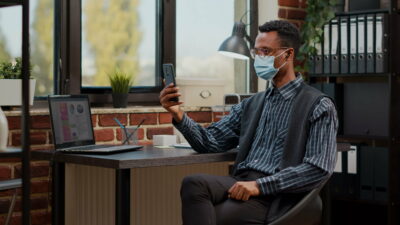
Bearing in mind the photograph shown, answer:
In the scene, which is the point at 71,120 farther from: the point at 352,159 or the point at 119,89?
the point at 352,159

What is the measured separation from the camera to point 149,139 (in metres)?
3.74

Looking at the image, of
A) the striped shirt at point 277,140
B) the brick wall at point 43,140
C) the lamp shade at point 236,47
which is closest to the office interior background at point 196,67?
the brick wall at point 43,140

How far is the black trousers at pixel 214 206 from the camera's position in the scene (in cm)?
262

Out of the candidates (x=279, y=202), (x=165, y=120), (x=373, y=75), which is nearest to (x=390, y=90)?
(x=373, y=75)

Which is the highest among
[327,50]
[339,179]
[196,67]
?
[327,50]

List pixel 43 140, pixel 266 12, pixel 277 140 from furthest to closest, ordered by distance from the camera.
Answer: pixel 266 12 < pixel 43 140 < pixel 277 140

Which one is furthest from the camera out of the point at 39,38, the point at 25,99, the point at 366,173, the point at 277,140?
the point at 366,173

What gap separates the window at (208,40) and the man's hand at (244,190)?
1.48m

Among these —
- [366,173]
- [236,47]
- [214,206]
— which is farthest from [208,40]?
[214,206]

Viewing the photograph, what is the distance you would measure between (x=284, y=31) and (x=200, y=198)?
0.80m

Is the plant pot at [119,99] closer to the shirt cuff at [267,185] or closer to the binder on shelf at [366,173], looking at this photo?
the shirt cuff at [267,185]

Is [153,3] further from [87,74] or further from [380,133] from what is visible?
[380,133]

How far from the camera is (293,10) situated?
443cm

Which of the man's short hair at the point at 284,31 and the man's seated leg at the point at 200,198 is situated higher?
the man's short hair at the point at 284,31
